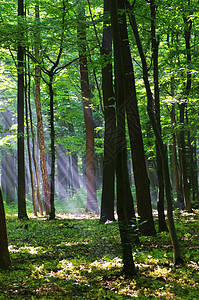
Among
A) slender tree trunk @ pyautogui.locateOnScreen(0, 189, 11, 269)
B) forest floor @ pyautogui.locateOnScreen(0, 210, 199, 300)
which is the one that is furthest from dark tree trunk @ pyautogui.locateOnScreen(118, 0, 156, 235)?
slender tree trunk @ pyautogui.locateOnScreen(0, 189, 11, 269)

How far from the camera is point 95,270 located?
529 cm

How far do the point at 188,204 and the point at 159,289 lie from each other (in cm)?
897

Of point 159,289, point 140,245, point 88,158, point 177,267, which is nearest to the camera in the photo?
point 159,289

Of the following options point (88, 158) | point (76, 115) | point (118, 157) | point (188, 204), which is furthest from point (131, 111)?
point (76, 115)

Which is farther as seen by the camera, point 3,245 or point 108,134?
point 108,134

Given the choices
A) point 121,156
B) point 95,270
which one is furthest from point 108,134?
point 95,270

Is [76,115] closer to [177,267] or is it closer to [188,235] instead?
[188,235]

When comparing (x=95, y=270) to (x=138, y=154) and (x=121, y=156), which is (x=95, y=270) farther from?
(x=138, y=154)

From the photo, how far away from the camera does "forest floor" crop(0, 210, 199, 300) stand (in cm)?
421

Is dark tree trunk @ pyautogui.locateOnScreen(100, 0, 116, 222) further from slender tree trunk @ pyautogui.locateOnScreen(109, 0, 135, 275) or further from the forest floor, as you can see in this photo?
slender tree trunk @ pyautogui.locateOnScreen(109, 0, 135, 275)

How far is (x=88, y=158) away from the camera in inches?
642

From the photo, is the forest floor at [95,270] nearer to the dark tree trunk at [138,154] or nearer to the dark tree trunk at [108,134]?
the dark tree trunk at [138,154]

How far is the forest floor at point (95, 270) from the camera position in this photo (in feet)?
13.8

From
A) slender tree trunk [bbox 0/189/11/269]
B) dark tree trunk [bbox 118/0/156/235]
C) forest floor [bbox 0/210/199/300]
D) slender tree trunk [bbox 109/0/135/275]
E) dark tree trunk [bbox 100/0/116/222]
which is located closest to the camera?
forest floor [bbox 0/210/199/300]
